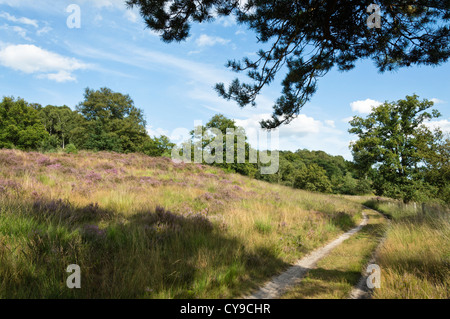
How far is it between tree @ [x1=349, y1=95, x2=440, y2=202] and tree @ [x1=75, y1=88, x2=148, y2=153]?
1513 inches

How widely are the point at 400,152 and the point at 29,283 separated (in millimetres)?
25118

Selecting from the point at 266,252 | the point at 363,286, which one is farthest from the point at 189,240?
the point at 363,286

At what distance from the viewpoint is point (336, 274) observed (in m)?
4.78

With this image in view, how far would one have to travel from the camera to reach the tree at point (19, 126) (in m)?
38.7

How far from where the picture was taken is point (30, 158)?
13344mm

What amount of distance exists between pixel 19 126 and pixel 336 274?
55.2 meters

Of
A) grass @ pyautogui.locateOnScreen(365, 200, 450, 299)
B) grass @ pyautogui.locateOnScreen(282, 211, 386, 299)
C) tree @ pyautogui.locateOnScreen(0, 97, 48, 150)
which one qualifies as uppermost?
tree @ pyautogui.locateOnScreen(0, 97, 48, 150)

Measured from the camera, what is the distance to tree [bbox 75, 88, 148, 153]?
148 feet

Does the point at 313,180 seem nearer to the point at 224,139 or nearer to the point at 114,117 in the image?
the point at 224,139

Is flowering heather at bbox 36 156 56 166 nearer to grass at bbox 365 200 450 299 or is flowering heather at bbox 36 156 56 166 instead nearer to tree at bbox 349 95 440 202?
grass at bbox 365 200 450 299

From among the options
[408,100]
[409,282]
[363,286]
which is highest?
[408,100]

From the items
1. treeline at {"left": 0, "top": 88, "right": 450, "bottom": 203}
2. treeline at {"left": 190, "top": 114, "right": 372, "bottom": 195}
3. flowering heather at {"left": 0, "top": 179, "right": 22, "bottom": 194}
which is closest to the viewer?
flowering heather at {"left": 0, "top": 179, "right": 22, "bottom": 194}

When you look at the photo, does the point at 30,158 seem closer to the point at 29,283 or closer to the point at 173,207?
the point at 173,207

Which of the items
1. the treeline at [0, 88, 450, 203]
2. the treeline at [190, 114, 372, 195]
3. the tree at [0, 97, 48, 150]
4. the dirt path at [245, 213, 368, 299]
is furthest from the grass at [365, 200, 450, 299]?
the tree at [0, 97, 48, 150]
